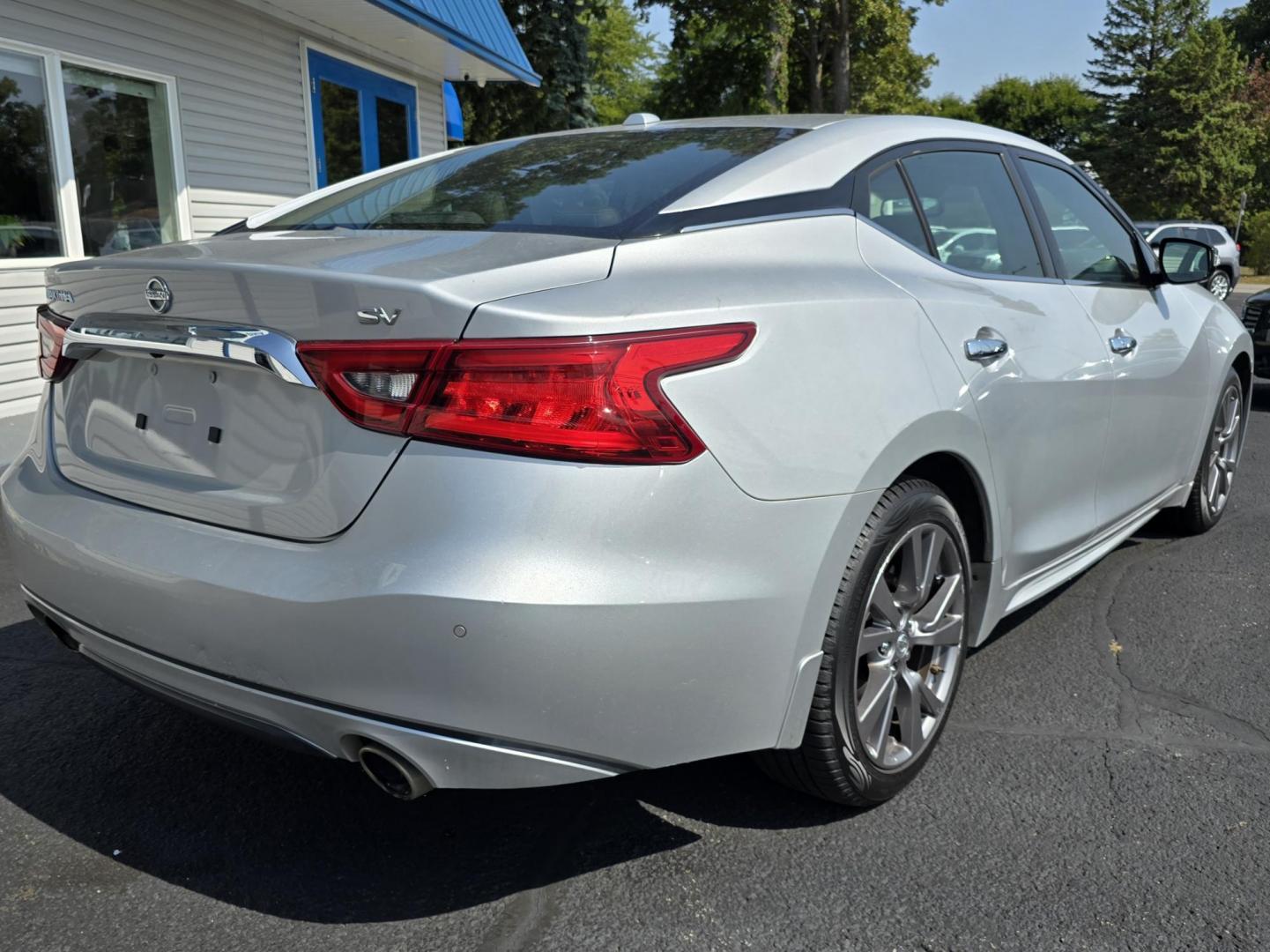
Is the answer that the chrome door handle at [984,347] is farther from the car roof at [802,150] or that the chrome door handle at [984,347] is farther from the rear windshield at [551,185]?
the rear windshield at [551,185]

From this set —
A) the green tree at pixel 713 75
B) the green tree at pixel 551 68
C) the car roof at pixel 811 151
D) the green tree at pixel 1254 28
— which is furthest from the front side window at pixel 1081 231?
the green tree at pixel 1254 28

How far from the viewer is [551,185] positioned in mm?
2688

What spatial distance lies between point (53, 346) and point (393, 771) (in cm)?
133

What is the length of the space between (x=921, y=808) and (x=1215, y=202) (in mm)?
49407

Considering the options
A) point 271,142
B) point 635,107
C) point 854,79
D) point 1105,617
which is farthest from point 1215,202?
point 1105,617

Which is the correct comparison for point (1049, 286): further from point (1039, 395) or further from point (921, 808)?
point (921, 808)

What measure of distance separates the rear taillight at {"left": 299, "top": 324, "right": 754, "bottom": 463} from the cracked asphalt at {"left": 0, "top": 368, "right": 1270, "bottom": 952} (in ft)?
3.22

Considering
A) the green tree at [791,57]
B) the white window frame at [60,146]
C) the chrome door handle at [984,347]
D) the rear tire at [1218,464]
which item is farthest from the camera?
the green tree at [791,57]

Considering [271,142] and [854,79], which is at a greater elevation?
[854,79]

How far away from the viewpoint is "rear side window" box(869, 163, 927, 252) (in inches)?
107

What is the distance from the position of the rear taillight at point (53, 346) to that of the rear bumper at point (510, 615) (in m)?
0.58

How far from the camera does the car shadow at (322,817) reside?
2.34 metres

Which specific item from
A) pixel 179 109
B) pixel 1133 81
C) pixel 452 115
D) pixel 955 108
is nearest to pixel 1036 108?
pixel 955 108

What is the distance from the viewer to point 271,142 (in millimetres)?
10289
